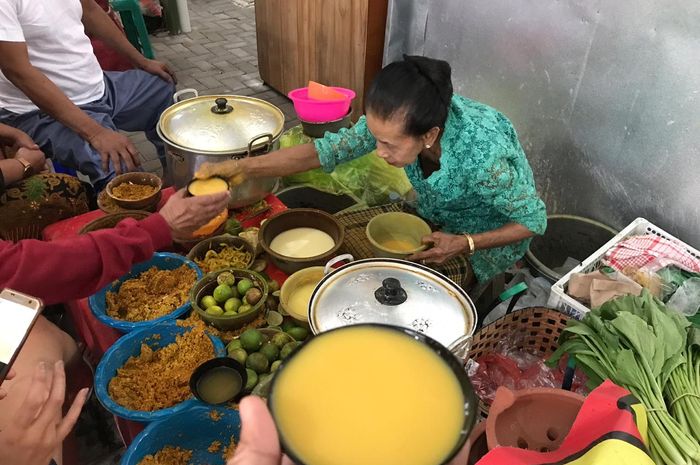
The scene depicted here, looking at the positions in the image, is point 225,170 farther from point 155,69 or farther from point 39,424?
point 155,69

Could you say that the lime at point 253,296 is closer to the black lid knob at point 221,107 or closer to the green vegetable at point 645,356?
the black lid knob at point 221,107

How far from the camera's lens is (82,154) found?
315 centimetres

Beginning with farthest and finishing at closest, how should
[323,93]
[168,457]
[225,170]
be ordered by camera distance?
1. [323,93]
2. [225,170]
3. [168,457]

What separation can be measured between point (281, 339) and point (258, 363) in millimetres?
145

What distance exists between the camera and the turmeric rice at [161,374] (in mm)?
1762

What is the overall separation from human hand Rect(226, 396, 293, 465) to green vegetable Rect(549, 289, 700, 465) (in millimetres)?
1103

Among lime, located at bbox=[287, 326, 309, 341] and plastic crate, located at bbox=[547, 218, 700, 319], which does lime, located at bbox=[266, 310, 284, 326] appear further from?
plastic crate, located at bbox=[547, 218, 700, 319]

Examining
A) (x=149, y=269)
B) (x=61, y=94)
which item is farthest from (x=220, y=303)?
(x=61, y=94)

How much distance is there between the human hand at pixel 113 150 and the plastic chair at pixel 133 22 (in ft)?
10.6

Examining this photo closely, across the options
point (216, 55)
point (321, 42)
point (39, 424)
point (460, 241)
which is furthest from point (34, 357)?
point (216, 55)

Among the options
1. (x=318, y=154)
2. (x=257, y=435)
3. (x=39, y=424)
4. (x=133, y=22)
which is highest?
(x=257, y=435)

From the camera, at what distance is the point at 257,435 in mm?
990

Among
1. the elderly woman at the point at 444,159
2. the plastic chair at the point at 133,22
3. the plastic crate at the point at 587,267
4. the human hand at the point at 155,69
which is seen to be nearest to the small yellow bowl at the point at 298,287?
the elderly woman at the point at 444,159

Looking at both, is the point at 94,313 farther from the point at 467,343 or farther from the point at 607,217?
the point at 607,217
